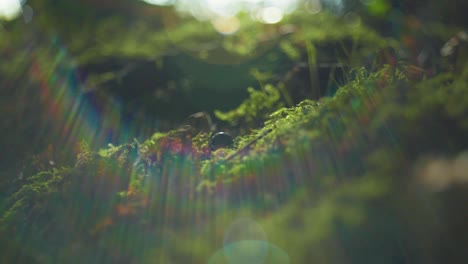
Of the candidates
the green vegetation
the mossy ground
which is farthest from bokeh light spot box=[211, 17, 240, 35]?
the mossy ground

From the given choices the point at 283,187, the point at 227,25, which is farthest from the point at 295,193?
the point at 227,25

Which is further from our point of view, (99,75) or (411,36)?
(99,75)

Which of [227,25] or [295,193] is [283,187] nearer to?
[295,193]

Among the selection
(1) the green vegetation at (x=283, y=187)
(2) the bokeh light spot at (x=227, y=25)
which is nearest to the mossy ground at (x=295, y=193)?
(1) the green vegetation at (x=283, y=187)

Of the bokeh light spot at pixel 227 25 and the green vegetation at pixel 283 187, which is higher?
the bokeh light spot at pixel 227 25

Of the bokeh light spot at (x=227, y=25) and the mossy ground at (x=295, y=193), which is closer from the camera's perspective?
the mossy ground at (x=295, y=193)

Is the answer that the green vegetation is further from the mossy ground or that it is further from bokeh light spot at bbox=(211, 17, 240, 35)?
bokeh light spot at bbox=(211, 17, 240, 35)

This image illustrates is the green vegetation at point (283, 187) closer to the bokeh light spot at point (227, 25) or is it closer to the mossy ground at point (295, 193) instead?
the mossy ground at point (295, 193)

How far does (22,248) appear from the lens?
138cm

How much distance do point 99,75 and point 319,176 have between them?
3667 mm

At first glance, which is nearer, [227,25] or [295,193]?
[295,193]

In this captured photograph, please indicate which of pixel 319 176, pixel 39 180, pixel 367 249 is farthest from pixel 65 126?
pixel 367 249

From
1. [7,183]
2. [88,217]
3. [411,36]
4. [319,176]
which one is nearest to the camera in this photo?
[319,176]

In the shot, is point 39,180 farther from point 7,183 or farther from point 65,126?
point 65,126
